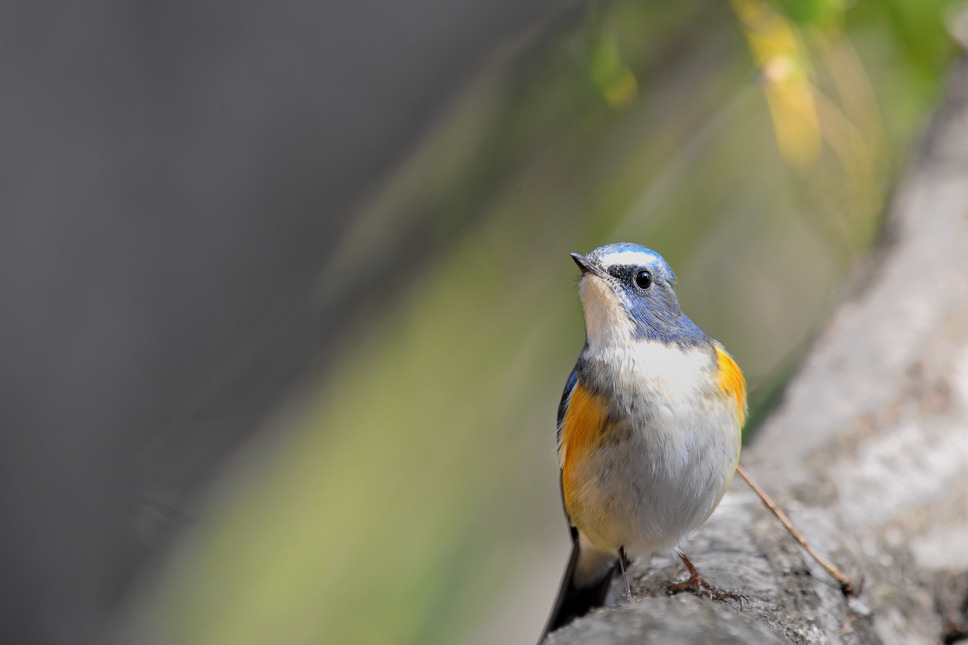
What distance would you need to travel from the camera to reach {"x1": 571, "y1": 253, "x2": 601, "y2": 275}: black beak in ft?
4.58

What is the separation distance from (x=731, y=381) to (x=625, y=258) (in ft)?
0.91

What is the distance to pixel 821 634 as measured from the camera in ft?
4.16

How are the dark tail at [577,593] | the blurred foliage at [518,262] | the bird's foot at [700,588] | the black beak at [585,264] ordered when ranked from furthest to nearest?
the blurred foliage at [518,262] → the dark tail at [577,593] → the black beak at [585,264] → the bird's foot at [700,588]

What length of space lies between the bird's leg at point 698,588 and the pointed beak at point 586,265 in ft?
1.65

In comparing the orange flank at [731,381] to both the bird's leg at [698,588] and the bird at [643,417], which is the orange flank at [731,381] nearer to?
the bird at [643,417]

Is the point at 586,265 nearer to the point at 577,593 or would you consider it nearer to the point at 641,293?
the point at 641,293

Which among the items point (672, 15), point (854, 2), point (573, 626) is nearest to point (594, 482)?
point (573, 626)

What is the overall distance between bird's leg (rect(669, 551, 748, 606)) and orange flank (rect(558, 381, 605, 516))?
0.21m

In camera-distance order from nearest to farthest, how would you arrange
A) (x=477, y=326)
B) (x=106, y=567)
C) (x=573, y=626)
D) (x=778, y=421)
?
(x=573, y=626), (x=778, y=421), (x=477, y=326), (x=106, y=567)

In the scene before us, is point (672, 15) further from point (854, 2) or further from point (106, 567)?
point (106, 567)

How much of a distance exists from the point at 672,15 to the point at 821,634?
2.11 metres

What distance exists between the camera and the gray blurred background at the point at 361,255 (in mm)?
2428

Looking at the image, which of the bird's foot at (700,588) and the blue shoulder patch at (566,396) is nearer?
the bird's foot at (700,588)

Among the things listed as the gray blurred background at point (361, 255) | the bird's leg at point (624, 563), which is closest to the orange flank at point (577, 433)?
the bird's leg at point (624, 563)
